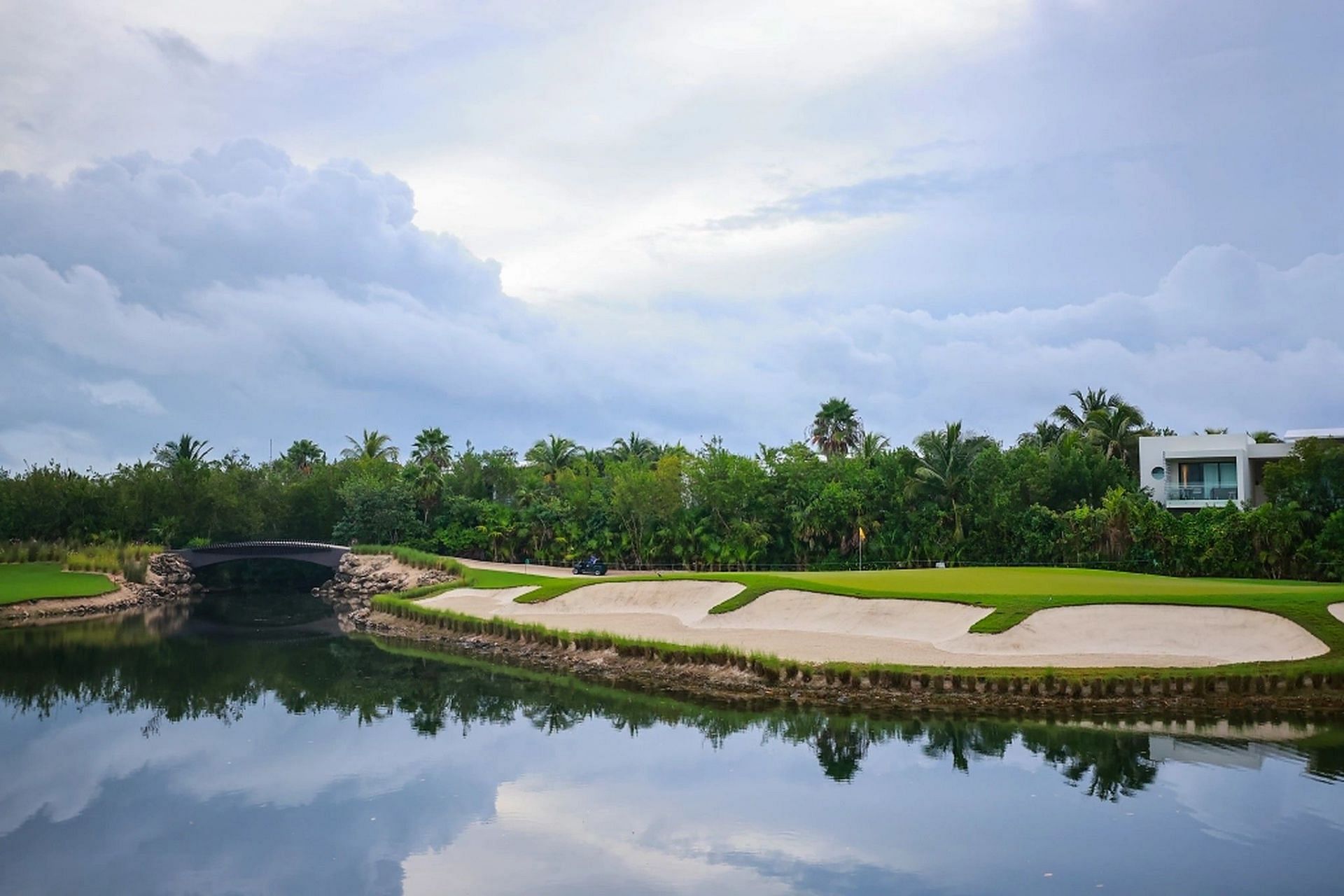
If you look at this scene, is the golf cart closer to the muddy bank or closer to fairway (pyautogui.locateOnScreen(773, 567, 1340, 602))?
fairway (pyautogui.locateOnScreen(773, 567, 1340, 602))

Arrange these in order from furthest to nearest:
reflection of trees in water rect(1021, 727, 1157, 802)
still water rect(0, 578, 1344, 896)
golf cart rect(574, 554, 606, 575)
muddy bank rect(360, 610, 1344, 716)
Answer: golf cart rect(574, 554, 606, 575), muddy bank rect(360, 610, 1344, 716), reflection of trees in water rect(1021, 727, 1157, 802), still water rect(0, 578, 1344, 896)

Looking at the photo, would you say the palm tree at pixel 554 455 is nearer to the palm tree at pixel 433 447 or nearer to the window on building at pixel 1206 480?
the palm tree at pixel 433 447

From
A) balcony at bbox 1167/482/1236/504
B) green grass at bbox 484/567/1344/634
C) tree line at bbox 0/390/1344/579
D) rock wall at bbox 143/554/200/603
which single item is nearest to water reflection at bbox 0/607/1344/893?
green grass at bbox 484/567/1344/634

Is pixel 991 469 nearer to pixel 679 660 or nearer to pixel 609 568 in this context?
pixel 609 568

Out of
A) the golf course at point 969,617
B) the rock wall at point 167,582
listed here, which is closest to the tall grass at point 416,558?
the rock wall at point 167,582

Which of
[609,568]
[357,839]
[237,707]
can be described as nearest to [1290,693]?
[357,839]

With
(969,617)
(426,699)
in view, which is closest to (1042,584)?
(969,617)

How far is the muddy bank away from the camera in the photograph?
78.9 feet

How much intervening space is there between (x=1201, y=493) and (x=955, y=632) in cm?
2884

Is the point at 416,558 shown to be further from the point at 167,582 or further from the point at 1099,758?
the point at 1099,758

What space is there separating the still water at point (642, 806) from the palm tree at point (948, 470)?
29073 mm

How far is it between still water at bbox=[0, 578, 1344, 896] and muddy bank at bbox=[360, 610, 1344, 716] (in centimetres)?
139

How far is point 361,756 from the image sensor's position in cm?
2228

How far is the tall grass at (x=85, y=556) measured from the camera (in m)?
59.9
